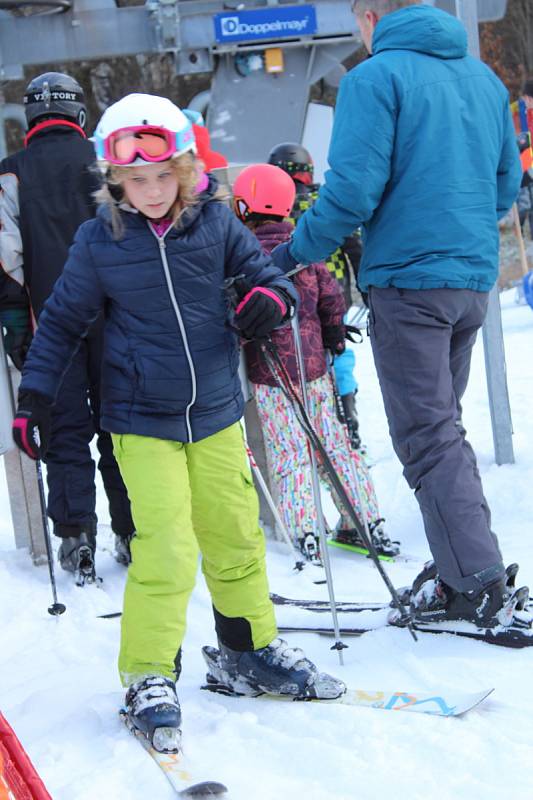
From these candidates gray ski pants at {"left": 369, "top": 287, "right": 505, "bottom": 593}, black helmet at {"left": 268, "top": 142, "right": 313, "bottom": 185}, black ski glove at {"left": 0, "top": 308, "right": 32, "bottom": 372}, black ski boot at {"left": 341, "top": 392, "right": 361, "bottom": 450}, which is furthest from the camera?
black helmet at {"left": 268, "top": 142, "right": 313, "bottom": 185}

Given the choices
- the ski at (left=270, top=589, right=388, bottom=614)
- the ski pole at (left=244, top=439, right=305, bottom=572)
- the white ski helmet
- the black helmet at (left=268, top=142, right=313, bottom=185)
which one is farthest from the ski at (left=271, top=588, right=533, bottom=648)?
the black helmet at (left=268, top=142, right=313, bottom=185)

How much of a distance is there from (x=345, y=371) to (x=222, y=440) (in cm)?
244

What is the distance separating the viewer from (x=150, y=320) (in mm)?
2957

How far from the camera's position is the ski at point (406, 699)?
2801mm

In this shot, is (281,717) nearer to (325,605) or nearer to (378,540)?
(325,605)

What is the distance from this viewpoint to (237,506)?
305 cm

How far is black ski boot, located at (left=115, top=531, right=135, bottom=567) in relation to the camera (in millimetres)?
4781

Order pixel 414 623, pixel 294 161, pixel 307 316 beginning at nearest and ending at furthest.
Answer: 1. pixel 414 623
2. pixel 307 316
3. pixel 294 161

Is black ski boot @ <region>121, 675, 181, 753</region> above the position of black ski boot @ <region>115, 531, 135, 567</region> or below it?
above

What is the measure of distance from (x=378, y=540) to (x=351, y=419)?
0.74 meters

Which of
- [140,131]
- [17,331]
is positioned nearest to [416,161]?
[140,131]

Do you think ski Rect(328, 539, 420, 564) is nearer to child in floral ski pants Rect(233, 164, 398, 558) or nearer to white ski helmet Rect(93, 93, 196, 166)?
child in floral ski pants Rect(233, 164, 398, 558)

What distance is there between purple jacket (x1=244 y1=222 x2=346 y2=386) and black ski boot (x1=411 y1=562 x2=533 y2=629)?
1561mm

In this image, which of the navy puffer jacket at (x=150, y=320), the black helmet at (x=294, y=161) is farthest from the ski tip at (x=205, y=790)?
the black helmet at (x=294, y=161)
